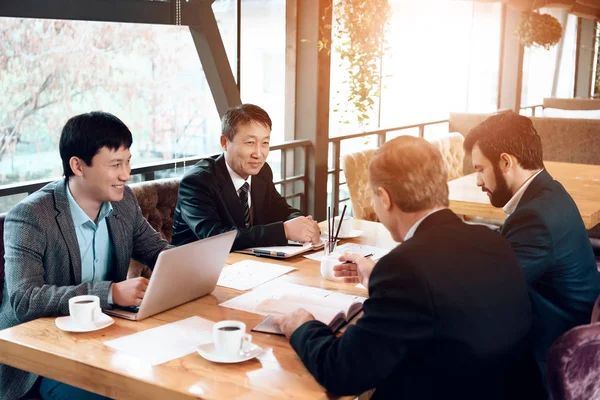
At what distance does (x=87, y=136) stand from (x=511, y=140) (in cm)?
139

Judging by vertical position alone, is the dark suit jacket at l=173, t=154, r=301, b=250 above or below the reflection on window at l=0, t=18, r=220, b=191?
below

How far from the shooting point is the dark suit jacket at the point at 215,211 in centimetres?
271

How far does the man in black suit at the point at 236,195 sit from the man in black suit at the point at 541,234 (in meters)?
0.78

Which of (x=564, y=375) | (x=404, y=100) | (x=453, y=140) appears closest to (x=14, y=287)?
(x=564, y=375)

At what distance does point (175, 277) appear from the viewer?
190 cm

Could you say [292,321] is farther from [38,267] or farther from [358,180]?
[358,180]

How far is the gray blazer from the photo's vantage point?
192cm

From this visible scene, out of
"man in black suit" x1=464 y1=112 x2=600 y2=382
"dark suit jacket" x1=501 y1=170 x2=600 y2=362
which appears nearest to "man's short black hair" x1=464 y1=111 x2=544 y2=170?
"man in black suit" x1=464 y1=112 x2=600 y2=382

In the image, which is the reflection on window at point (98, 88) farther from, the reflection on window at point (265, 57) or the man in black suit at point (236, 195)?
the man in black suit at point (236, 195)

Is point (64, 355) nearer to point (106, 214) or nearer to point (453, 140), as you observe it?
point (106, 214)

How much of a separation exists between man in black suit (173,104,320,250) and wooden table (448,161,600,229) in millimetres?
1282

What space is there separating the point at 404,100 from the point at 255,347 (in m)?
5.62

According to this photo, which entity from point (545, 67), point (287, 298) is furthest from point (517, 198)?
point (545, 67)

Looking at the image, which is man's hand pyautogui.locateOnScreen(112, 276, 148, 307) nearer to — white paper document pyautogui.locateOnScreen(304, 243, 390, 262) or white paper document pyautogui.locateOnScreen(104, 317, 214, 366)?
white paper document pyautogui.locateOnScreen(104, 317, 214, 366)
